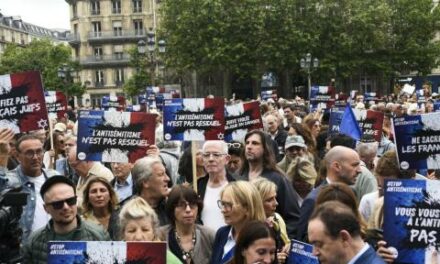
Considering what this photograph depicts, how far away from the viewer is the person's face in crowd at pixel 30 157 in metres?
6.82

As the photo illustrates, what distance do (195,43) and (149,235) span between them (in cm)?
4543

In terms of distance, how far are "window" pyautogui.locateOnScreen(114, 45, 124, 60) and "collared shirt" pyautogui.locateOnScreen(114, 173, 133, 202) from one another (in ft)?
248

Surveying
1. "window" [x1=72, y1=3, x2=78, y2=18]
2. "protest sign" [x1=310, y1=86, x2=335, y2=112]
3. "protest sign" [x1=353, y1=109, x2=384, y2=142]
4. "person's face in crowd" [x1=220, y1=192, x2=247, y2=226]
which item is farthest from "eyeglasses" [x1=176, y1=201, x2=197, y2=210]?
"window" [x1=72, y1=3, x2=78, y2=18]

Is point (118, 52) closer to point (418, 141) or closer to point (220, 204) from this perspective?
point (418, 141)

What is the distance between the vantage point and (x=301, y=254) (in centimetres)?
490

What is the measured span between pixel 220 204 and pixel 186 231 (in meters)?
0.41

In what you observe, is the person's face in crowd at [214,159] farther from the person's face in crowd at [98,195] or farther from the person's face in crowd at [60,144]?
the person's face in crowd at [60,144]

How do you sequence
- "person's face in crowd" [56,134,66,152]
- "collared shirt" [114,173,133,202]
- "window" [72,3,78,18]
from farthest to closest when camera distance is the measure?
"window" [72,3,78,18]
"person's face in crowd" [56,134,66,152]
"collared shirt" [114,173,133,202]

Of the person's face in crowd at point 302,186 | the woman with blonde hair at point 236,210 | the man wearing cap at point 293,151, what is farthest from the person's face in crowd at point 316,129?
the woman with blonde hair at point 236,210

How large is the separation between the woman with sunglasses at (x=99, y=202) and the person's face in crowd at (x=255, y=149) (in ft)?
5.40

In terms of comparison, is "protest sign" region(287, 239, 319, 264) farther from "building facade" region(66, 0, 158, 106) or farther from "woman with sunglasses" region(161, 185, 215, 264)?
"building facade" region(66, 0, 158, 106)

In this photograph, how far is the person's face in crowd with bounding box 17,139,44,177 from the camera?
6.82 meters

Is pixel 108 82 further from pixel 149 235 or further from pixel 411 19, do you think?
pixel 149 235

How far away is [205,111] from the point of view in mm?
9156
